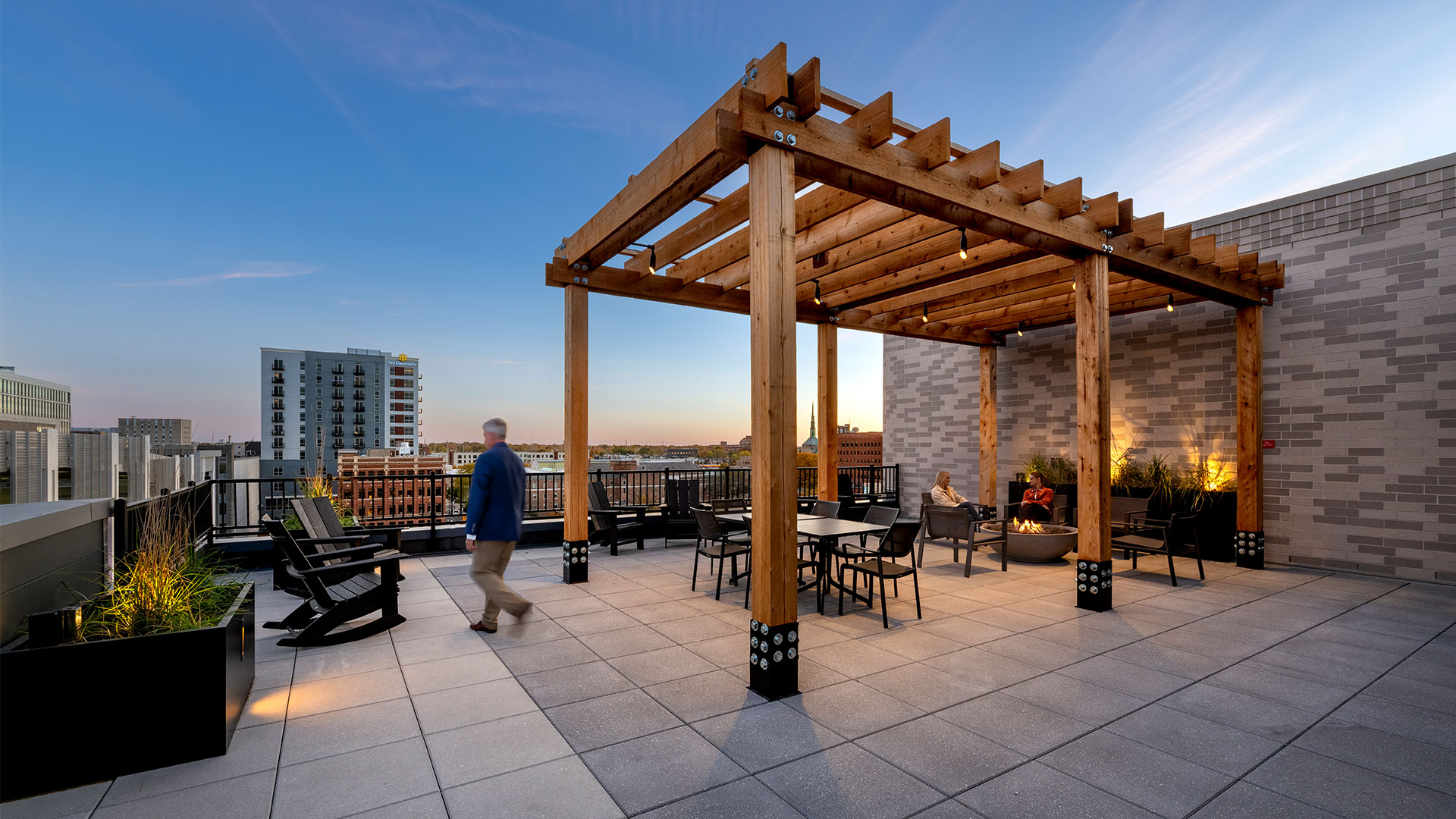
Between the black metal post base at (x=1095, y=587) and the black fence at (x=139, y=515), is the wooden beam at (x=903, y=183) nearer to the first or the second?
the black metal post base at (x=1095, y=587)

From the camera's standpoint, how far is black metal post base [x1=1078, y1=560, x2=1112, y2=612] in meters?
4.82

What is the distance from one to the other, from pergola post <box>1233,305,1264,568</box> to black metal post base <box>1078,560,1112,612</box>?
3539 millimetres

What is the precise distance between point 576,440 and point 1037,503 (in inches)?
246

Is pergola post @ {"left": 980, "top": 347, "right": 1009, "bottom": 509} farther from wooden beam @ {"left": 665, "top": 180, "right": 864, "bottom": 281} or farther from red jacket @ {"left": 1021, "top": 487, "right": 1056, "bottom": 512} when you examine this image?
wooden beam @ {"left": 665, "top": 180, "right": 864, "bottom": 281}

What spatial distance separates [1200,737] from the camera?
2598mm

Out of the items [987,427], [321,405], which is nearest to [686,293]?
[987,427]

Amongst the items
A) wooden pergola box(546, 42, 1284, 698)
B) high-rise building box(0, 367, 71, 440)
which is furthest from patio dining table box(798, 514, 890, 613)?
high-rise building box(0, 367, 71, 440)

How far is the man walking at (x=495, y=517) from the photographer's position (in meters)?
3.90

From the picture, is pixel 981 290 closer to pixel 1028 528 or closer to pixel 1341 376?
pixel 1028 528

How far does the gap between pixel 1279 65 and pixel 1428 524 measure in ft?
17.0

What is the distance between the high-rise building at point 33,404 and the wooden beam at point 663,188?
Result: 4.07 m

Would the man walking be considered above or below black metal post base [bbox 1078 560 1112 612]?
above

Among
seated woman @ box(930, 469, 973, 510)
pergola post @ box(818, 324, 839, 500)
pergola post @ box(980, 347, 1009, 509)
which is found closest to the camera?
seated woman @ box(930, 469, 973, 510)

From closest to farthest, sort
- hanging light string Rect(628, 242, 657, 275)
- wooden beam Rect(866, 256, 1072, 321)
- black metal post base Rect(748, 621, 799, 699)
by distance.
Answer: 1. black metal post base Rect(748, 621, 799, 699)
2. hanging light string Rect(628, 242, 657, 275)
3. wooden beam Rect(866, 256, 1072, 321)
